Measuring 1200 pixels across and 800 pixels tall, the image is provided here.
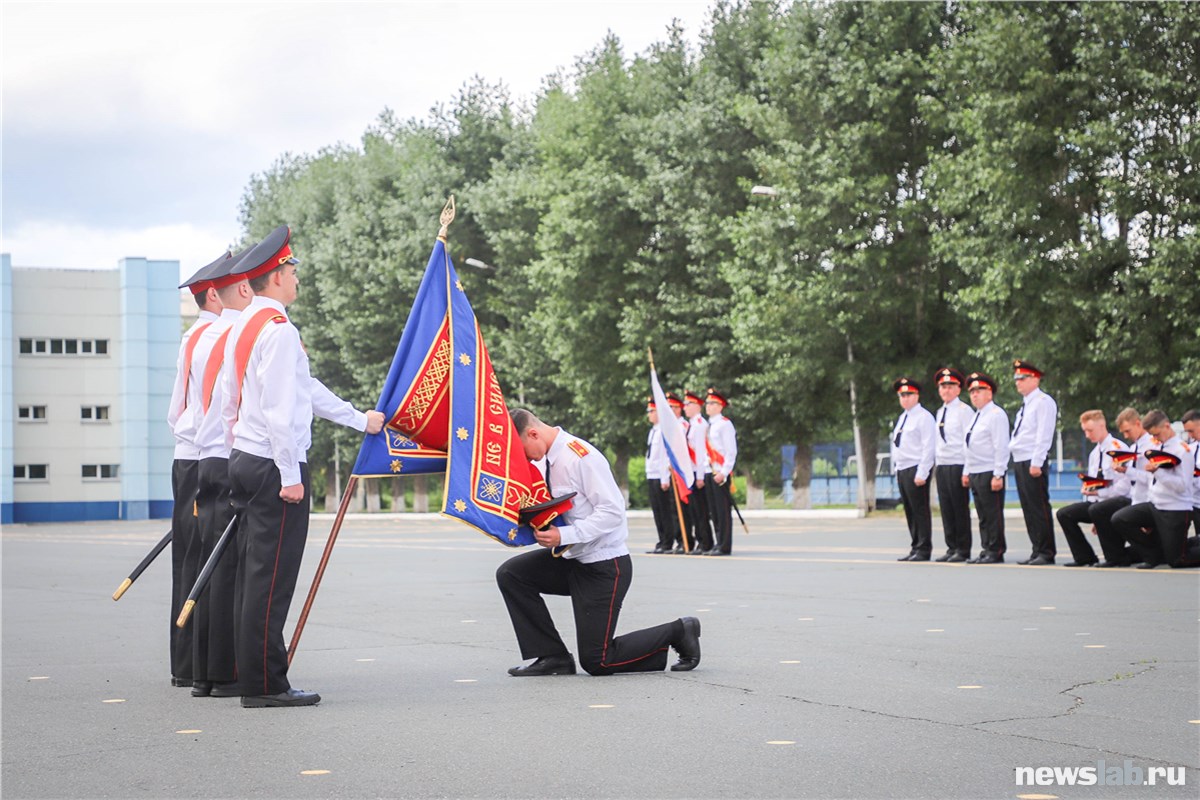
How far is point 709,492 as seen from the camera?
70.9 feet

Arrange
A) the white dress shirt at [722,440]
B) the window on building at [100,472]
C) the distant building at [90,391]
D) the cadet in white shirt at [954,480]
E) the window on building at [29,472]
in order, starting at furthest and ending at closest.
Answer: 1. the window on building at [100,472]
2. the distant building at [90,391]
3. the window on building at [29,472]
4. the white dress shirt at [722,440]
5. the cadet in white shirt at [954,480]

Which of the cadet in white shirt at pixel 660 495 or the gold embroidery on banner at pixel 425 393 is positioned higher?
the gold embroidery on banner at pixel 425 393

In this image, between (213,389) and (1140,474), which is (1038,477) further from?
(213,389)

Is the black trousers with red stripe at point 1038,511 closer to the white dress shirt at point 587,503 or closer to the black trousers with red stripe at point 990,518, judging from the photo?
the black trousers with red stripe at point 990,518

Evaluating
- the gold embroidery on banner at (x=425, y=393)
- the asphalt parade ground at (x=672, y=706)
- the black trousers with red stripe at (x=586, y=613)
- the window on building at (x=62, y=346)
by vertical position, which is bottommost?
the asphalt parade ground at (x=672, y=706)

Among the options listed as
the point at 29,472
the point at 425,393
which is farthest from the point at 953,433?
the point at 29,472

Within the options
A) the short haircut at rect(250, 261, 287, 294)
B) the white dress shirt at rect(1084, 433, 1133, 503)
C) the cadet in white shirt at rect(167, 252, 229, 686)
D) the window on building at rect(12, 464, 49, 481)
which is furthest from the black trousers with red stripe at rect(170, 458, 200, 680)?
the window on building at rect(12, 464, 49, 481)

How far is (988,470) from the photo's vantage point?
1792cm

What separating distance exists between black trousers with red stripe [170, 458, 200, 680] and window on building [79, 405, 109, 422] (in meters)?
63.9

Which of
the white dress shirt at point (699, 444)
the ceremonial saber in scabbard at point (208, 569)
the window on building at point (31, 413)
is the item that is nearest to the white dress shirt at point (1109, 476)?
the white dress shirt at point (699, 444)

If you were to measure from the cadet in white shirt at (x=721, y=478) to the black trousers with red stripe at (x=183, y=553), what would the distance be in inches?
514

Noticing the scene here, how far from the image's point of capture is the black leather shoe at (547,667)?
8523mm

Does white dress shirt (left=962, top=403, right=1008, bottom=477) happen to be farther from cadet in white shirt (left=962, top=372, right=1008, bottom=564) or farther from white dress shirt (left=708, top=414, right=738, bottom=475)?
white dress shirt (left=708, top=414, right=738, bottom=475)

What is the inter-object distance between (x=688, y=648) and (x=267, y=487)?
2.57 metres
